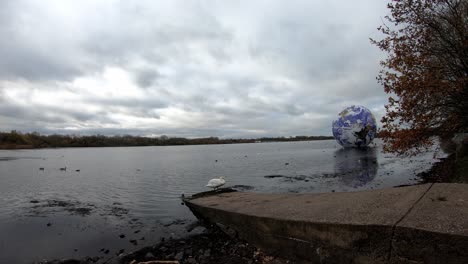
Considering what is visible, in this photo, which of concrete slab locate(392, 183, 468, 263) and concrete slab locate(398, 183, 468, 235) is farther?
concrete slab locate(398, 183, 468, 235)

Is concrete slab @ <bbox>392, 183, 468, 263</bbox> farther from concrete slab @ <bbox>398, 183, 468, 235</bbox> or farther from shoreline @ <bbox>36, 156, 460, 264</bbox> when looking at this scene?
shoreline @ <bbox>36, 156, 460, 264</bbox>

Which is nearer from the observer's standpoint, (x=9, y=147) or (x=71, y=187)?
(x=71, y=187)

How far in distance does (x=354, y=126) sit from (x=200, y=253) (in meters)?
37.5

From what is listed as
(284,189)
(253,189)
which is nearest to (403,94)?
(284,189)

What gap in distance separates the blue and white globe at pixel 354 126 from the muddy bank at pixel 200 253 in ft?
110

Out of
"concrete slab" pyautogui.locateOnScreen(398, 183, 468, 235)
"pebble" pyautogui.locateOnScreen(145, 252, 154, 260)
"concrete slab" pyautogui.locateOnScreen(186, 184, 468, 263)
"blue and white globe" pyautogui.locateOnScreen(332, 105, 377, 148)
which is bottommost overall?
"pebble" pyautogui.locateOnScreen(145, 252, 154, 260)

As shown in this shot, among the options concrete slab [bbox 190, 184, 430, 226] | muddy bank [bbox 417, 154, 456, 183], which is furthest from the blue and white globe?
concrete slab [bbox 190, 184, 430, 226]

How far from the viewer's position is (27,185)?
21.5 metres

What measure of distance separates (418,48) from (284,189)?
9.14m

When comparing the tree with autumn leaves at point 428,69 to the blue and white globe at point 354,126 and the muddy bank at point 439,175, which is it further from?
the blue and white globe at point 354,126

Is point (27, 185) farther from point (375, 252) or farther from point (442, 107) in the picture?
point (442, 107)

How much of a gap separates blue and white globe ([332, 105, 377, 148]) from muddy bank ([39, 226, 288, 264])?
110 ft

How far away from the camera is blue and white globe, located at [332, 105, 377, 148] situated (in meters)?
38.0

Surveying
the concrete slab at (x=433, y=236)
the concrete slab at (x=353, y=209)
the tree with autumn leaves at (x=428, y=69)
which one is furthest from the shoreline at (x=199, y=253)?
the tree with autumn leaves at (x=428, y=69)
